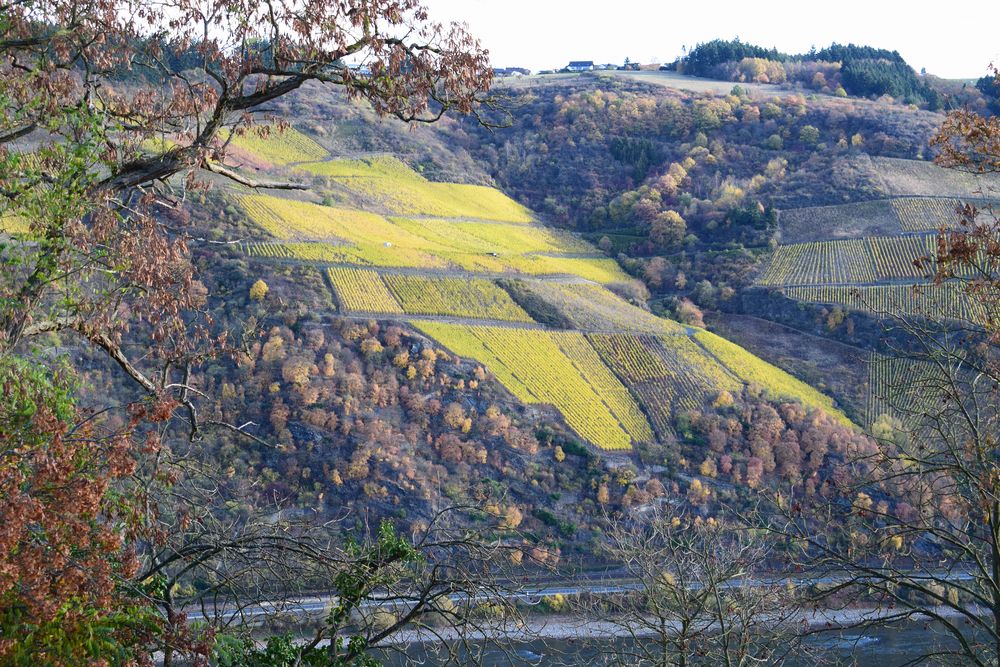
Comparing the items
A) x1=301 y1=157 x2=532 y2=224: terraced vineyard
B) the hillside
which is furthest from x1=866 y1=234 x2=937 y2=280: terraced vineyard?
x1=301 y1=157 x2=532 y2=224: terraced vineyard

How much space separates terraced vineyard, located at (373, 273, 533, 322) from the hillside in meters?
0.07

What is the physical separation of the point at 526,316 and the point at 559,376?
5078mm

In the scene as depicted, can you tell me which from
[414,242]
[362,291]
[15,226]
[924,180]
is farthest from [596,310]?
[924,180]

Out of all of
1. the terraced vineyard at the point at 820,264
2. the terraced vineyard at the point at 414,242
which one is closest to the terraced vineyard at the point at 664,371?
the terraced vineyard at the point at 414,242

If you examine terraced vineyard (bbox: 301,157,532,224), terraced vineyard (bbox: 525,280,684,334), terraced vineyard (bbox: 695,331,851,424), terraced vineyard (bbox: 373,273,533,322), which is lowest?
terraced vineyard (bbox: 695,331,851,424)

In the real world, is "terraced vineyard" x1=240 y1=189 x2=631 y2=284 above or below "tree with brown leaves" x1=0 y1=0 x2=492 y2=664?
below

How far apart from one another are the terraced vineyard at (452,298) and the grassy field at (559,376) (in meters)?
1.28

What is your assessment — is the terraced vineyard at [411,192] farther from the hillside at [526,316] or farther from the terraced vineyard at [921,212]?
the terraced vineyard at [921,212]

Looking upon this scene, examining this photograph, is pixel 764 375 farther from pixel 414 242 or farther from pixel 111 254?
pixel 111 254

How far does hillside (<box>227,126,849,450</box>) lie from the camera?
4066 cm

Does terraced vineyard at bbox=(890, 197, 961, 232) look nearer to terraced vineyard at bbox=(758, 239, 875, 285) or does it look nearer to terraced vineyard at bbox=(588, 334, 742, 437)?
terraced vineyard at bbox=(758, 239, 875, 285)

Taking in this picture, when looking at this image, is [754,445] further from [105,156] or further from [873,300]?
[105,156]

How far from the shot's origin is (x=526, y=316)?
150 feet

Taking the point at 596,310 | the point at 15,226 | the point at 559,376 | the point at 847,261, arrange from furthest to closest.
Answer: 1. the point at 847,261
2. the point at 596,310
3. the point at 559,376
4. the point at 15,226
